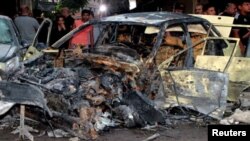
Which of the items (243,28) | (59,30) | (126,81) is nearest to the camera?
(126,81)

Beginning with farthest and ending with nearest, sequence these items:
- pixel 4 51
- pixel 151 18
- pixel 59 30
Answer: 1. pixel 59 30
2. pixel 4 51
3. pixel 151 18

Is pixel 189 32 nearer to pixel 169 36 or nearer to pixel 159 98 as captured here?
pixel 169 36

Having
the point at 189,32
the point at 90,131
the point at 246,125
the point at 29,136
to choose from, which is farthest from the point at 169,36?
the point at 29,136

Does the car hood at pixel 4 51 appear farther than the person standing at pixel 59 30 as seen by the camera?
No

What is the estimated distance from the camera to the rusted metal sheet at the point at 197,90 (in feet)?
21.5

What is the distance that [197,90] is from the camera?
6613 millimetres

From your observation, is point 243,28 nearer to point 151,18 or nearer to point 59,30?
point 151,18

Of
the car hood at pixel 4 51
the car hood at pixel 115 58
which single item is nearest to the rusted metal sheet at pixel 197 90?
the car hood at pixel 115 58

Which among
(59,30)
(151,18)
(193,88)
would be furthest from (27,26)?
(193,88)

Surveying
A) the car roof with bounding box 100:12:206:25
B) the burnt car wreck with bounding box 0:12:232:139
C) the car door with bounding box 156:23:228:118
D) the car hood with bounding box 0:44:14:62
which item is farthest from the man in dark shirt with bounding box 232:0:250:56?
the car hood with bounding box 0:44:14:62

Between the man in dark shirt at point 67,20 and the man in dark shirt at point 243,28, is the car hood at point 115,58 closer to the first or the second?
the man in dark shirt at point 243,28

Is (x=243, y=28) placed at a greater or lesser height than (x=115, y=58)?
greater

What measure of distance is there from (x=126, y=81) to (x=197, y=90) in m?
1.05

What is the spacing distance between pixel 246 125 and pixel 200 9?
4.62 metres
